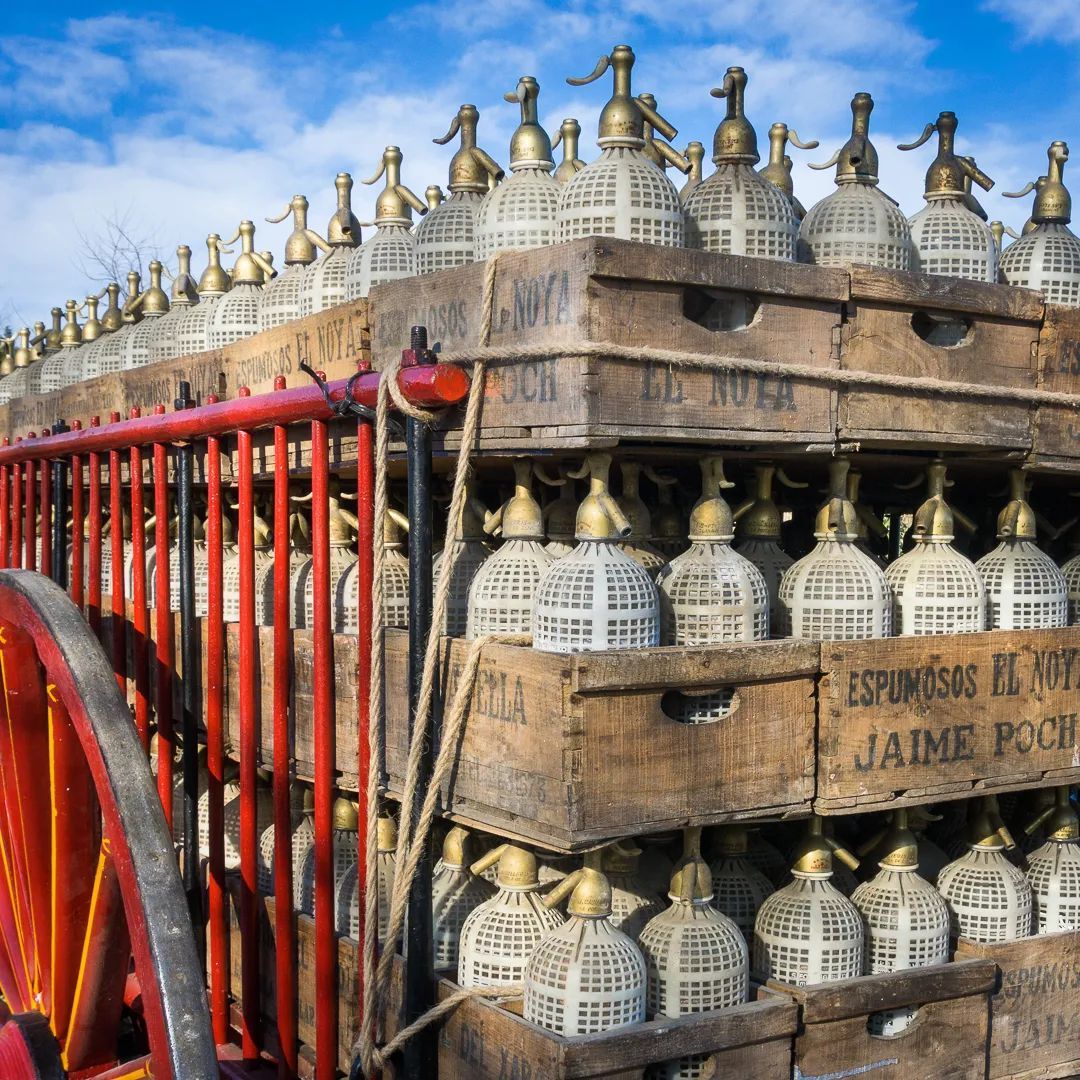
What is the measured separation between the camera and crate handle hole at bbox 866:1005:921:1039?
2.30 meters

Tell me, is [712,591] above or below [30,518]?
below

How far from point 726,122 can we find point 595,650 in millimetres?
1044

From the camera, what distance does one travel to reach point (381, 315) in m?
2.44

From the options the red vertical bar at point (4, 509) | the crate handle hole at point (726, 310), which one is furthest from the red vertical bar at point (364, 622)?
the red vertical bar at point (4, 509)

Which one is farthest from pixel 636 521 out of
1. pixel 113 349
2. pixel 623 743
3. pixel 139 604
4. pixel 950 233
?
pixel 113 349

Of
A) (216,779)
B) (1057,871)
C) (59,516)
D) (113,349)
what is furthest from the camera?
(113,349)

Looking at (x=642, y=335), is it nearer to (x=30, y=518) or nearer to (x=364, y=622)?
(x=364, y=622)

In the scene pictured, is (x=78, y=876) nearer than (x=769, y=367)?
No

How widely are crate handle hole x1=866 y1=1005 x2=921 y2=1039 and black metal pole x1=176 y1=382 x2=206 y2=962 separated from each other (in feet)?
4.46

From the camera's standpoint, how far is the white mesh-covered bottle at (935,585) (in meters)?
2.38

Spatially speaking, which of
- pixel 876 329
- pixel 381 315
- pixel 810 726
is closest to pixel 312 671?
pixel 381 315

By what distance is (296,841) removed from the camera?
9.23 feet

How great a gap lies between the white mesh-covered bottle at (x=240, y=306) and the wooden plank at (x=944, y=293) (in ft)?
5.38

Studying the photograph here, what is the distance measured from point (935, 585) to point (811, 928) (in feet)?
2.07
